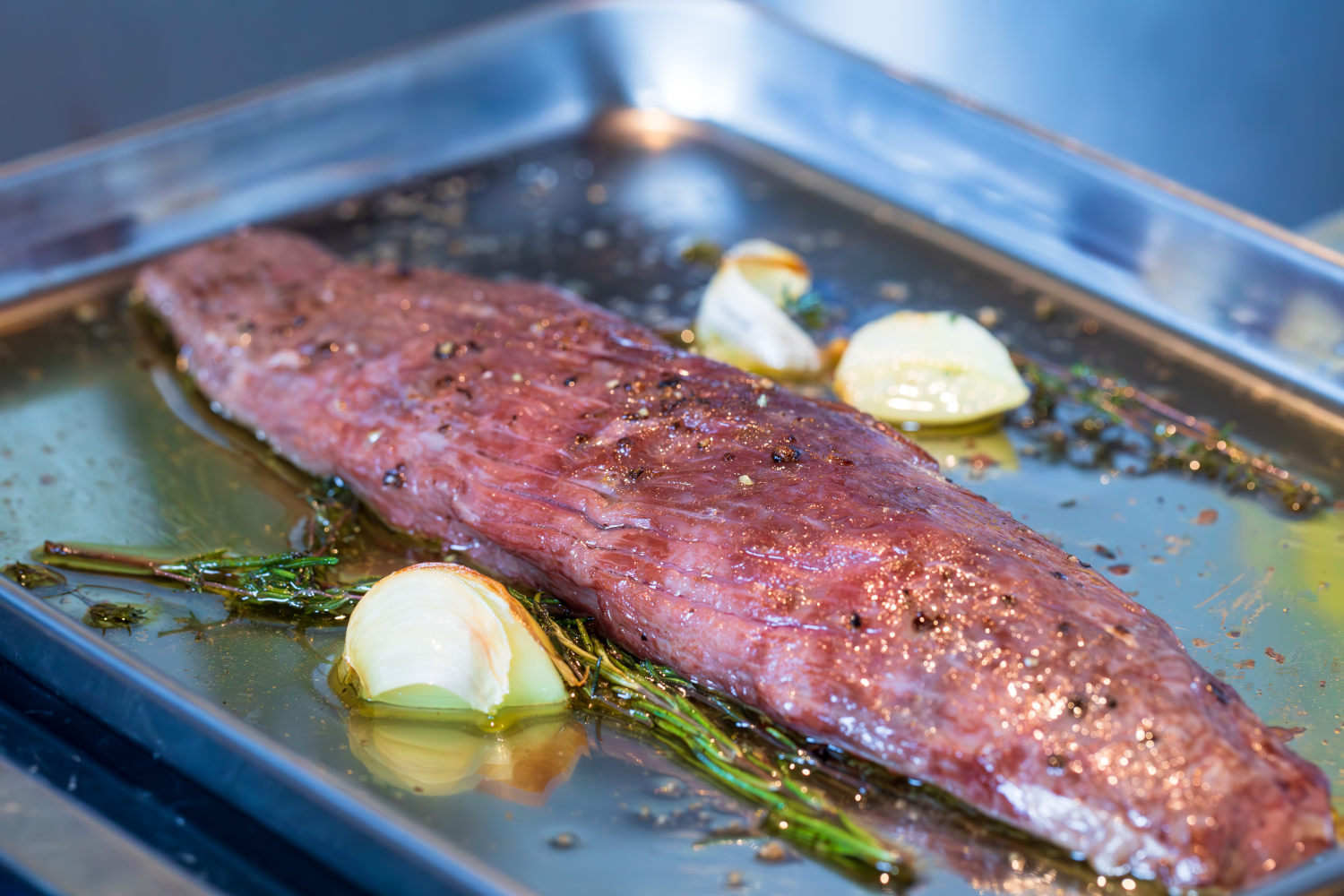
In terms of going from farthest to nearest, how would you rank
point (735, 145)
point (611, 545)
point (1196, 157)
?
point (1196, 157) < point (735, 145) < point (611, 545)

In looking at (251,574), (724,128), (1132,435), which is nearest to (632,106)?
(724,128)

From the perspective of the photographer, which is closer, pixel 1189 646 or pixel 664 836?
pixel 664 836

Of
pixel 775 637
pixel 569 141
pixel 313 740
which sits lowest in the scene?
pixel 313 740

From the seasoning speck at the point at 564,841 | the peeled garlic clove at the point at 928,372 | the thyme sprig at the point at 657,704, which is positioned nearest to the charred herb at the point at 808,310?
the peeled garlic clove at the point at 928,372

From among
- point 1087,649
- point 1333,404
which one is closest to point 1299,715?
point 1087,649

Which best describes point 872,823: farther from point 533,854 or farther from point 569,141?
point 569,141

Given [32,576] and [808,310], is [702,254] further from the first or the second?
[32,576]
